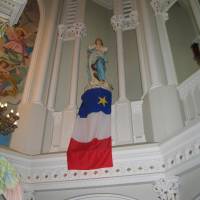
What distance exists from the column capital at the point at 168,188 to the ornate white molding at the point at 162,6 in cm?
492

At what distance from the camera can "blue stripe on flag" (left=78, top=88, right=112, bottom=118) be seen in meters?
7.22

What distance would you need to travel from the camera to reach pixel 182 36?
9258 millimetres

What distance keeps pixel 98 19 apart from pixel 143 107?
4.63 m

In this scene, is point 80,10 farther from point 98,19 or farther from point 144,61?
point 144,61

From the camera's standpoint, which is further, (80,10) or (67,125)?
(80,10)

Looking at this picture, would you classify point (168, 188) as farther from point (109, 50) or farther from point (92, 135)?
point (109, 50)

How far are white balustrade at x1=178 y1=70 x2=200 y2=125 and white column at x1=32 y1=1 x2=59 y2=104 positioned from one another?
3.30 meters

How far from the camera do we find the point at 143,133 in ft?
23.3

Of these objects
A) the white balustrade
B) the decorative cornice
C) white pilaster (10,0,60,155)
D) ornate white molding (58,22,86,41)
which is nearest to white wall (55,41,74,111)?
ornate white molding (58,22,86,41)

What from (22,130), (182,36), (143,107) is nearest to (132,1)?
(182,36)

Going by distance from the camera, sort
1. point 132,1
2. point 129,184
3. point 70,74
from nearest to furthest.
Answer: point 129,184
point 70,74
point 132,1

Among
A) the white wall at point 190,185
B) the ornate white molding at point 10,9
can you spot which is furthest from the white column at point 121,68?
the ornate white molding at point 10,9

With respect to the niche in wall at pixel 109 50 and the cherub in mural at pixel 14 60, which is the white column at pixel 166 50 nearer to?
the niche in wall at pixel 109 50

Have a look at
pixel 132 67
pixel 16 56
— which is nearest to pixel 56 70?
pixel 16 56
